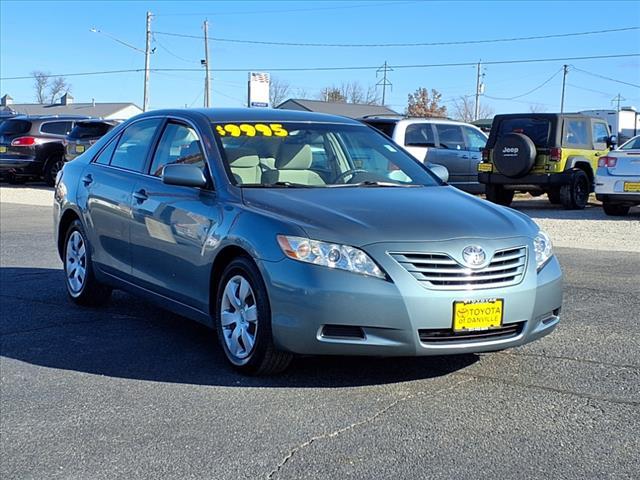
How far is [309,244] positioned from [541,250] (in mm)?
1449

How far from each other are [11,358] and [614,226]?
10.6 m

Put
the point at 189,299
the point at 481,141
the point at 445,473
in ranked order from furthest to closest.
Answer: the point at 481,141, the point at 189,299, the point at 445,473

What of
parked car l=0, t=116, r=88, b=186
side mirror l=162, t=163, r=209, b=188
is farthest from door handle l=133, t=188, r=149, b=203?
parked car l=0, t=116, r=88, b=186

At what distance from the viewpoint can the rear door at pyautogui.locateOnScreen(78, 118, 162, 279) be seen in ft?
20.5

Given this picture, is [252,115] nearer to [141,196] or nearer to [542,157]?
[141,196]

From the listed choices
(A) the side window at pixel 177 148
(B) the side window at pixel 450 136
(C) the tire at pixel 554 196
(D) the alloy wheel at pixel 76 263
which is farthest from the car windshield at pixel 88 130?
(A) the side window at pixel 177 148

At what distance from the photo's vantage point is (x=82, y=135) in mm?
21875

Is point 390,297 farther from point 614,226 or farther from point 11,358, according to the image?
point 614,226

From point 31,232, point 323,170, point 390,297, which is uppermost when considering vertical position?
point 323,170

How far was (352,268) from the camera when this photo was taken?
4398 millimetres

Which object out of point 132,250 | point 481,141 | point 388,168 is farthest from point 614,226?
point 132,250

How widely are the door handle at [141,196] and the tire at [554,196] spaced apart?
39.1 feet

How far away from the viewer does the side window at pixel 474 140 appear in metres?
17.0

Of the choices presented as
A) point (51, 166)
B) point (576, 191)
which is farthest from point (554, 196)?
point (51, 166)
